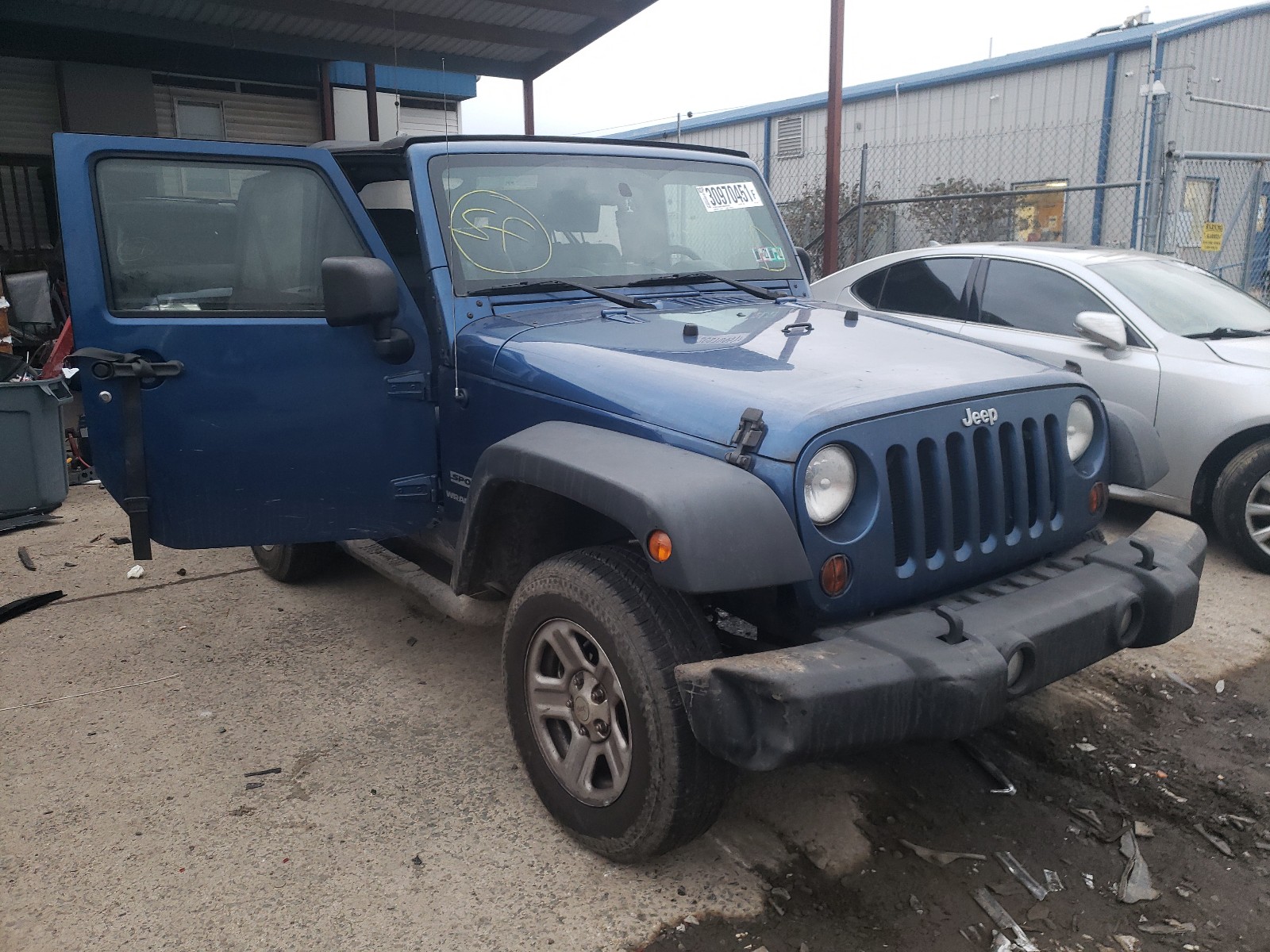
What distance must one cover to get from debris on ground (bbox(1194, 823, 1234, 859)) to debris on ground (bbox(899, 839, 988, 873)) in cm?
67

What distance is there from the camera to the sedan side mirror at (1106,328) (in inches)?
201

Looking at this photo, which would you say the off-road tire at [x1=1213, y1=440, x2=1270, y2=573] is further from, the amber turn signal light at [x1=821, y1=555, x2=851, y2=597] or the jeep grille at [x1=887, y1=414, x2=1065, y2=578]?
the amber turn signal light at [x1=821, y1=555, x2=851, y2=597]

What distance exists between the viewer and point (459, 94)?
13.6 m

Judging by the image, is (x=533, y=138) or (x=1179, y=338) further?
(x=1179, y=338)

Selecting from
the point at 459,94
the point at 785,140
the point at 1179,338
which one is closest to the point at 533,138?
the point at 1179,338

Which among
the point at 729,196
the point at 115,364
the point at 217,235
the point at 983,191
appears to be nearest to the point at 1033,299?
the point at 729,196

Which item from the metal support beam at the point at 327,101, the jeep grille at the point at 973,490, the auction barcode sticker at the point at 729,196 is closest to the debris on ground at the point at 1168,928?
the jeep grille at the point at 973,490

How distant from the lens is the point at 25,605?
4.56m

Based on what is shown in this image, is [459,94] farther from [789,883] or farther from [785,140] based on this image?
[789,883]

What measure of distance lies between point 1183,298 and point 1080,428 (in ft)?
10.8

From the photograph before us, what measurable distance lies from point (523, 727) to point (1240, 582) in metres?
3.81

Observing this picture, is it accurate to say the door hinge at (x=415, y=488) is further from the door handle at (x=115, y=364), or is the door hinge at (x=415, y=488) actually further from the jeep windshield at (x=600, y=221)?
the door handle at (x=115, y=364)

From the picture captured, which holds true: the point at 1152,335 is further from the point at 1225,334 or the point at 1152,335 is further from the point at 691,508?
the point at 691,508

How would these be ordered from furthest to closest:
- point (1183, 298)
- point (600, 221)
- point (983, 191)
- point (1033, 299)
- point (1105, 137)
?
point (983, 191) → point (1105, 137) → point (1033, 299) → point (1183, 298) → point (600, 221)
